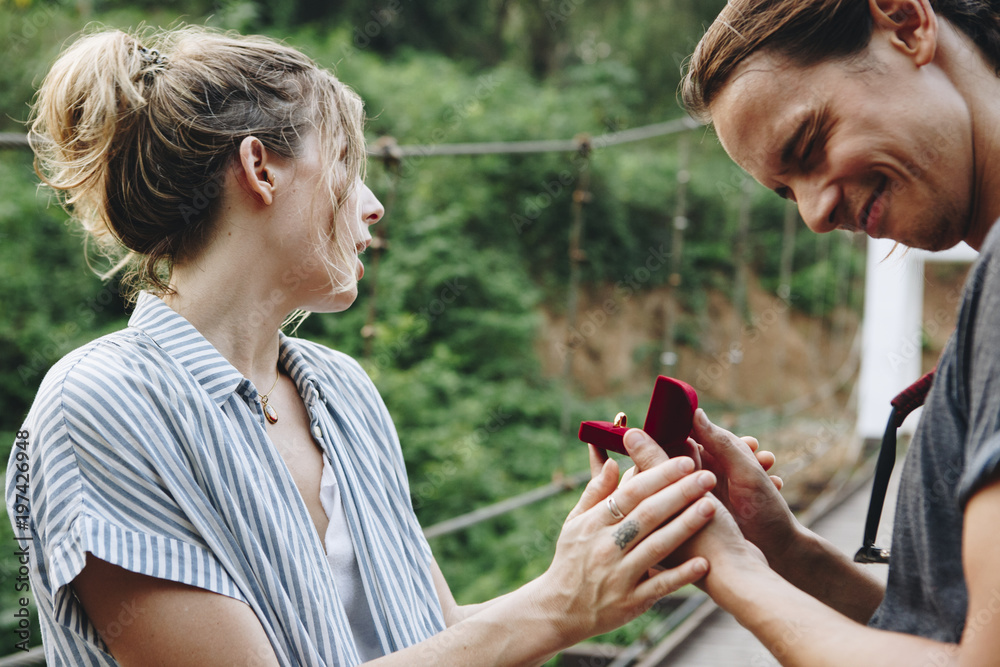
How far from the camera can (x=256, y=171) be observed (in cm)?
103

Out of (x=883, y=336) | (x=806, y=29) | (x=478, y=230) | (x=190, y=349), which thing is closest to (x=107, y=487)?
(x=190, y=349)

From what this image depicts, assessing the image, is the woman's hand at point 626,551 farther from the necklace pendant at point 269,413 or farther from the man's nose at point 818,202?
the necklace pendant at point 269,413

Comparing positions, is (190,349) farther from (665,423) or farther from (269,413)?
(665,423)

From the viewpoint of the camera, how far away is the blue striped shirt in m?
0.85

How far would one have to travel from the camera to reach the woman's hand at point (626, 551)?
0.89 metres

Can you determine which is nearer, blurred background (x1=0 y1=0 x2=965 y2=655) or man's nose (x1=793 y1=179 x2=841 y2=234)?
man's nose (x1=793 y1=179 x2=841 y2=234)

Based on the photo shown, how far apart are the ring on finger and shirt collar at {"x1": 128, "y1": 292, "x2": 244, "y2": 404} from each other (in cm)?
47

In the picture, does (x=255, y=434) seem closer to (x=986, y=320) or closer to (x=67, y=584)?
(x=67, y=584)

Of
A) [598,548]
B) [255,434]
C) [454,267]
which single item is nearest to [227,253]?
[255,434]

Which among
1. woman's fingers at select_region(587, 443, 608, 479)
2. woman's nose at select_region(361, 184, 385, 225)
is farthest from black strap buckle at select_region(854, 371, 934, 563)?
woman's nose at select_region(361, 184, 385, 225)

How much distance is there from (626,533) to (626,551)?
2 cm

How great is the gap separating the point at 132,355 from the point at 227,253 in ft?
0.60

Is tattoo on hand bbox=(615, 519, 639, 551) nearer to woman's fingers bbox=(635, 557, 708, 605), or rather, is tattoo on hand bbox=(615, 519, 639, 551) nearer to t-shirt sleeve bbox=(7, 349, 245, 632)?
woman's fingers bbox=(635, 557, 708, 605)

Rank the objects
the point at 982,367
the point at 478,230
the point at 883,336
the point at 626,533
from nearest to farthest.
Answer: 1. the point at 982,367
2. the point at 626,533
3. the point at 883,336
4. the point at 478,230
